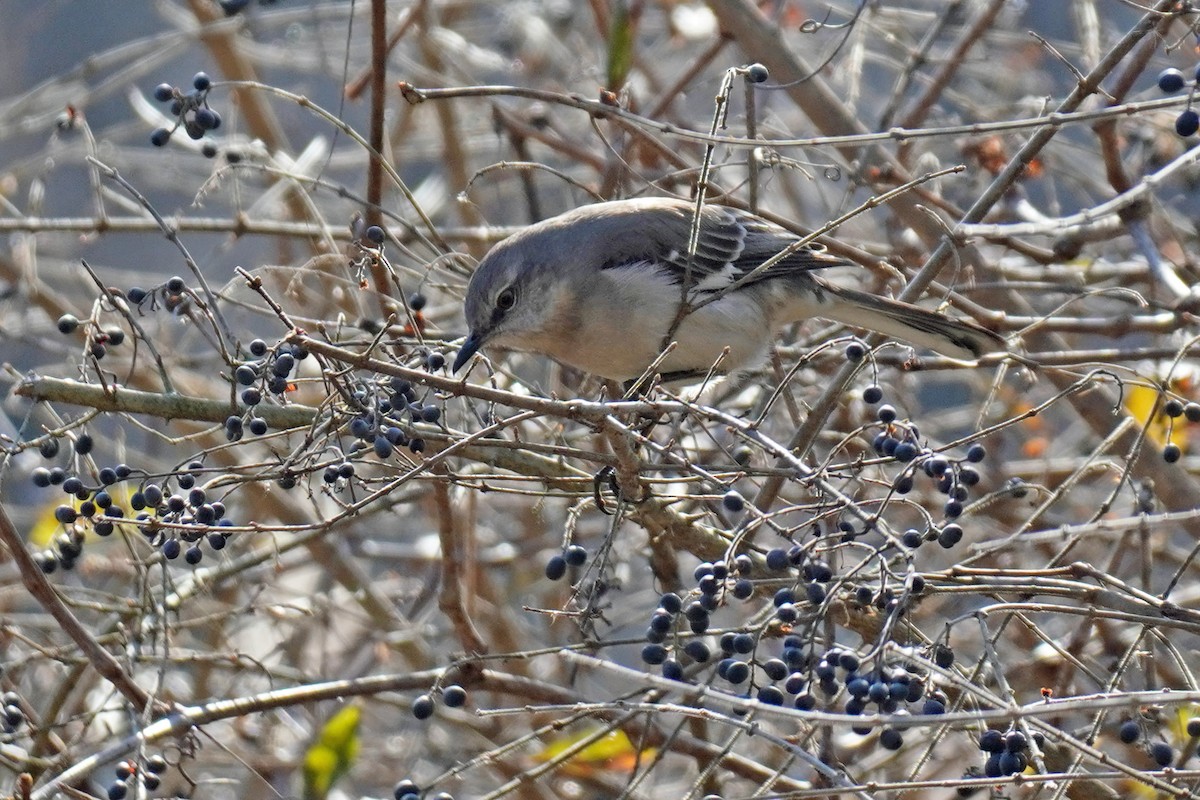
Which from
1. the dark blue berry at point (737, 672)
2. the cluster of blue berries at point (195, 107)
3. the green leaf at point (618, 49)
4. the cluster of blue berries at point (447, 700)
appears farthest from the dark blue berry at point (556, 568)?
the green leaf at point (618, 49)

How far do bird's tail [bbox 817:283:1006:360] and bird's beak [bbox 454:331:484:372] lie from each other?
127 centimetres

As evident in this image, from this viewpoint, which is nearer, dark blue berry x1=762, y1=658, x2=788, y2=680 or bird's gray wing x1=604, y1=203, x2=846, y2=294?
dark blue berry x1=762, y1=658, x2=788, y2=680

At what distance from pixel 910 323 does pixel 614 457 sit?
1.80 metres

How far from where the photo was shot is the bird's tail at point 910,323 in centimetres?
411

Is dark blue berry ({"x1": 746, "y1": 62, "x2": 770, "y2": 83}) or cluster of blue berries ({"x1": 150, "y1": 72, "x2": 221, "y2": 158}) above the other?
cluster of blue berries ({"x1": 150, "y1": 72, "x2": 221, "y2": 158})

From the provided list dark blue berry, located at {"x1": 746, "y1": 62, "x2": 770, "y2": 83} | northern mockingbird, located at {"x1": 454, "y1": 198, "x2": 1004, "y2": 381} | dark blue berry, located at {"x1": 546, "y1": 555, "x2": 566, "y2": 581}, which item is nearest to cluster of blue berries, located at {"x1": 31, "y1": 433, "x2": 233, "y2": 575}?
dark blue berry, located at {"x1": 546, "y1": 555, "x2": 566, "y2": 581}

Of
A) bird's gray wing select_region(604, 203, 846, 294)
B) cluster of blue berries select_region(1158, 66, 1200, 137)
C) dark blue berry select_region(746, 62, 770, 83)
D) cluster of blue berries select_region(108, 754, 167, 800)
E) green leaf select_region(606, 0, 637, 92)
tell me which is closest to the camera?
cluster of blue berries select_region(108, 754, 167, 800)

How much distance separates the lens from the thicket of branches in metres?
2.67

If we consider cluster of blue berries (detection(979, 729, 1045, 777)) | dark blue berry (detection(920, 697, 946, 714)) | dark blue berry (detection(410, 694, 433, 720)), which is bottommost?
cluster of blue berries (detection(979, 729, 1045, 777))

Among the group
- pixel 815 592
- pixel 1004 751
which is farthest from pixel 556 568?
pixel 1004 751

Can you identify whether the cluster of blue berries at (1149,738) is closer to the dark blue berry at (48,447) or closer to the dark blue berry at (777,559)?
the dark blue berry at (777,559)

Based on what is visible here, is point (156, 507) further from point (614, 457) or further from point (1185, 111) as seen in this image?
point (1185, 111)

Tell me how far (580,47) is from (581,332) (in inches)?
111

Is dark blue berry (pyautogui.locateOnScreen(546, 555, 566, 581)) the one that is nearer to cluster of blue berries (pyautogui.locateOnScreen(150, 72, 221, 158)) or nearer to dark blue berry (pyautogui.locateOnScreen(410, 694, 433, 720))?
dark blue berry (pyautogui.locateOnScreen(410, 694, 433, 720))
